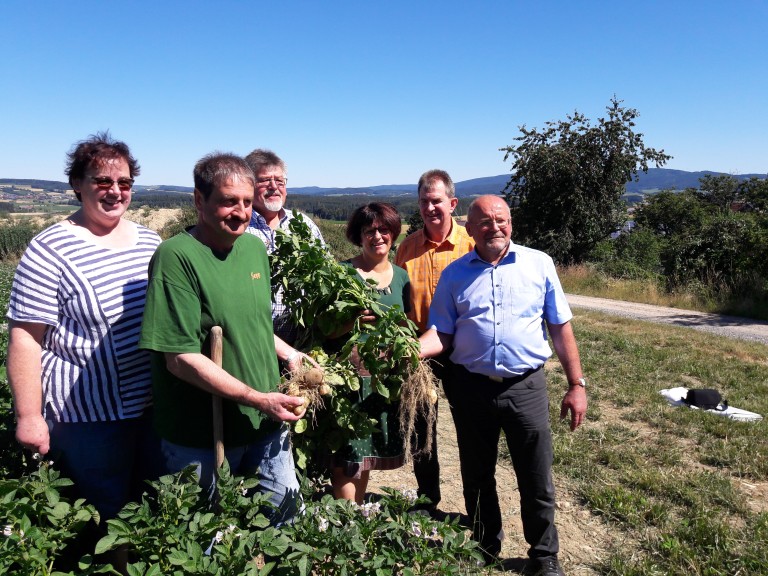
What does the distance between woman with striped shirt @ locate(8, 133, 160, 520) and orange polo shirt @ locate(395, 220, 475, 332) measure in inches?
60.1

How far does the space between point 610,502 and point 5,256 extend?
114ft

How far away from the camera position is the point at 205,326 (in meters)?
2.05

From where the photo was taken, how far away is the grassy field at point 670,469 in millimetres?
3104

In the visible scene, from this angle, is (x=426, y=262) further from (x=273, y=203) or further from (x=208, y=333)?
(x=208, y=333)

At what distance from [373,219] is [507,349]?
97 centimetres

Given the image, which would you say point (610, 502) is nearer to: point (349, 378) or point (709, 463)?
point (709, 463)

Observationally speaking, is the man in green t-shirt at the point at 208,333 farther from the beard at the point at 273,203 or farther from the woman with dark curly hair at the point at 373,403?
the beard at the point at 273,203

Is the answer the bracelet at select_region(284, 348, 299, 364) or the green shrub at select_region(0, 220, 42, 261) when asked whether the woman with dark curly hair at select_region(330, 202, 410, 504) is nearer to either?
the bracelet at select_region(284, 348, 299, 364)

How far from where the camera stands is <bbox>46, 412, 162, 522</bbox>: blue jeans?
218cm

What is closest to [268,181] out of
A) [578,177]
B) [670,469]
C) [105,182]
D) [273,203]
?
[273,203]

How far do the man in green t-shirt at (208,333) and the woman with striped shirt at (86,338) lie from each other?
0.19 m

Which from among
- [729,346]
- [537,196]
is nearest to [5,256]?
[537,196]

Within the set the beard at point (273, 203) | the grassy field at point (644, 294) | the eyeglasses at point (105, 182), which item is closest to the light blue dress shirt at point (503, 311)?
the beard at point (273, 203)

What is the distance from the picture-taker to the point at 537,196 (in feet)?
72.7
